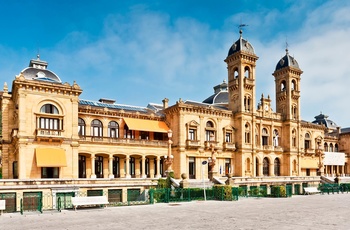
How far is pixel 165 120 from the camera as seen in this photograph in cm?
4828

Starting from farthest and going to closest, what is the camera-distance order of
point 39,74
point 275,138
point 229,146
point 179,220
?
point 275,138 → point 229,146 → point 39,74 → point 179,220

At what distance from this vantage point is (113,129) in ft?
143

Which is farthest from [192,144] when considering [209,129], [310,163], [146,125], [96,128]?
[310,163]

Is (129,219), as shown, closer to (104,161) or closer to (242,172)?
(104,161)

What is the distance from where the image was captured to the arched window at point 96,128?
41.8 m

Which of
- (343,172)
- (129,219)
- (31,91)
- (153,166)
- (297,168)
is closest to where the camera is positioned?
(129,219)

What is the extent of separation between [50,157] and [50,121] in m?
4.16

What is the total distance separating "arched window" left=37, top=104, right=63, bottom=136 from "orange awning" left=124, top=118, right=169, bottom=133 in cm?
926

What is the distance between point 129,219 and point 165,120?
1177 inches

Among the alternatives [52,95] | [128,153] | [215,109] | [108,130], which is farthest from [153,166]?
[52,95]

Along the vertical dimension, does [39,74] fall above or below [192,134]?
above

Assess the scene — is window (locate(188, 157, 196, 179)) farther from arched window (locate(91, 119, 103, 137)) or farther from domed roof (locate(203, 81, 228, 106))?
domed roof (locate(203, 81, 228, 106))

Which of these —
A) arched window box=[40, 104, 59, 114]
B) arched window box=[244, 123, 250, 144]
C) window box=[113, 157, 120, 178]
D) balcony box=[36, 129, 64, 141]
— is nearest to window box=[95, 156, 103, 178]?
window box=[113, 157, 120, 178]

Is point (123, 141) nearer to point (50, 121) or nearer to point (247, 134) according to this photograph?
point (50, 121)
